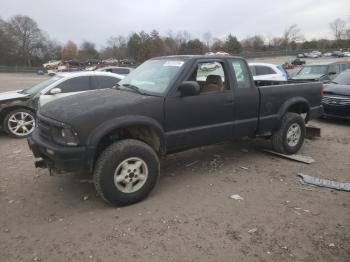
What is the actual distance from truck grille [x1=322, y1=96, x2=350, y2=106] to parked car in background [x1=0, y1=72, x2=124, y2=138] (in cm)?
647

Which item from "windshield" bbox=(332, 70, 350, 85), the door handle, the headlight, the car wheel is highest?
"windshield" bbox=(332, 70, 350, 85)

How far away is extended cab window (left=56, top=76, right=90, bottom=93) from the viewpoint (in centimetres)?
836

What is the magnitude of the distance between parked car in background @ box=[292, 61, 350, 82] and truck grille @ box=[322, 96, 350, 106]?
11.4ft

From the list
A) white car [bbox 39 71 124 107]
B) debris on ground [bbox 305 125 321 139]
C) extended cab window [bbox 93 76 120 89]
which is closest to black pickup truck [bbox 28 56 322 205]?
debris on ground [bbox 305 125 321 139]

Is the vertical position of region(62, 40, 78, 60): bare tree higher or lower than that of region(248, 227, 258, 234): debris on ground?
higher

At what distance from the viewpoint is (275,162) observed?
20.1ft

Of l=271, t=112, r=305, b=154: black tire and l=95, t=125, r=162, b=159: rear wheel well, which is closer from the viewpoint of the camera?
l=95, t=125, r=162, b=159: rear wheel well

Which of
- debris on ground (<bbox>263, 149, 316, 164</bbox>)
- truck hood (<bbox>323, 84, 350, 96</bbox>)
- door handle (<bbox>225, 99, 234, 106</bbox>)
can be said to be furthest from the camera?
truck hood (<bbox>323, 84, 350, 96</bbox>)

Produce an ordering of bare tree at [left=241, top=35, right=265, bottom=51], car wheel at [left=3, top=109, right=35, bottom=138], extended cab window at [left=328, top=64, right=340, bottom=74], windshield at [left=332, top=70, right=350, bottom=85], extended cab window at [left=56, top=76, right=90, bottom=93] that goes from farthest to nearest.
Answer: bare tree at [left=241, top=35, right=265, bottom=51], extended cab window at [left=328, top=64, right=340, bottom=74], windshield at [left=332, top=70, right=350, bottom=85], extended cab window at [left=56, top=76, right=90, bottom=93], car wheel at [left=3, top=109, right=35, bottom=138]

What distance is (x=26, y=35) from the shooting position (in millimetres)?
71750

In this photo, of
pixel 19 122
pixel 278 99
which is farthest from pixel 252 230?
pixel 19 122

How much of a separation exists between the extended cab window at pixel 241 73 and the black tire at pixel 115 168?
78.8 inches

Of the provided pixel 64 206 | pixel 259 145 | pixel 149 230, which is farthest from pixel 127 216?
pixel 259 145

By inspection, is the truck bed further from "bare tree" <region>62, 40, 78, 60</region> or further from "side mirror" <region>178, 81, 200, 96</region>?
"bare tree" <region>62, 40, 78, 60</region>
